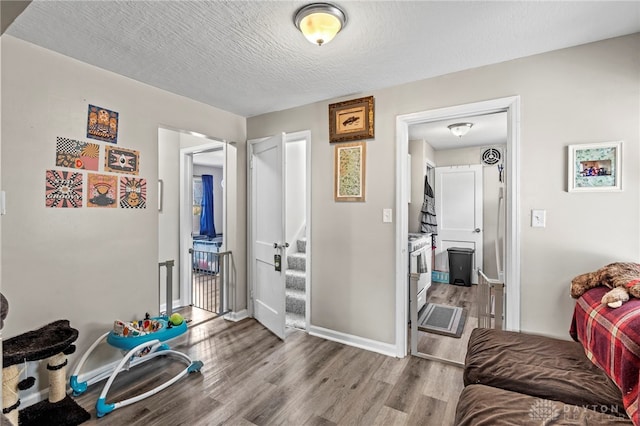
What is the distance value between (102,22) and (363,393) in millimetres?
2916

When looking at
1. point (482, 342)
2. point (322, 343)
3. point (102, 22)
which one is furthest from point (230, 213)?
point (482, 342)

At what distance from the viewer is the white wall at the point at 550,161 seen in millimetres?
1975

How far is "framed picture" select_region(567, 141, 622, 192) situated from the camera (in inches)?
78.0

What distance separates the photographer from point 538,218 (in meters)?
2.21

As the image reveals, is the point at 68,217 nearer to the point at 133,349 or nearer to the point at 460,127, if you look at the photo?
the point at 133,349

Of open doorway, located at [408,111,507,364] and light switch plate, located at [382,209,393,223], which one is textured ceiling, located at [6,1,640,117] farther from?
open doorway, located at [408,111,507,364]

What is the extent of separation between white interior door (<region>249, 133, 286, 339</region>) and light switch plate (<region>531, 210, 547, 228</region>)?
2.07 meters

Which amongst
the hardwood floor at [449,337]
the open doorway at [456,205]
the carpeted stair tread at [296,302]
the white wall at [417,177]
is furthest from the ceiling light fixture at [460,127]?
the carpeted stair tread at [296,302]

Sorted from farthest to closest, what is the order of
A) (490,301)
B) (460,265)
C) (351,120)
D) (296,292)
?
1. (460,265)
2. (296,292)
3. (351,120)
4. (490,301)

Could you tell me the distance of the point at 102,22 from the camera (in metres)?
1.82

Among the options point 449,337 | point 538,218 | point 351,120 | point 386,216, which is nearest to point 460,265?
point 449,337

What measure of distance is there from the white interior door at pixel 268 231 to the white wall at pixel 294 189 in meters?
1.09

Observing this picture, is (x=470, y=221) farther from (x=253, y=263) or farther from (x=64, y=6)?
(x=64, y=6)

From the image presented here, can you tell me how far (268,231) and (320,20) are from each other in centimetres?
213
